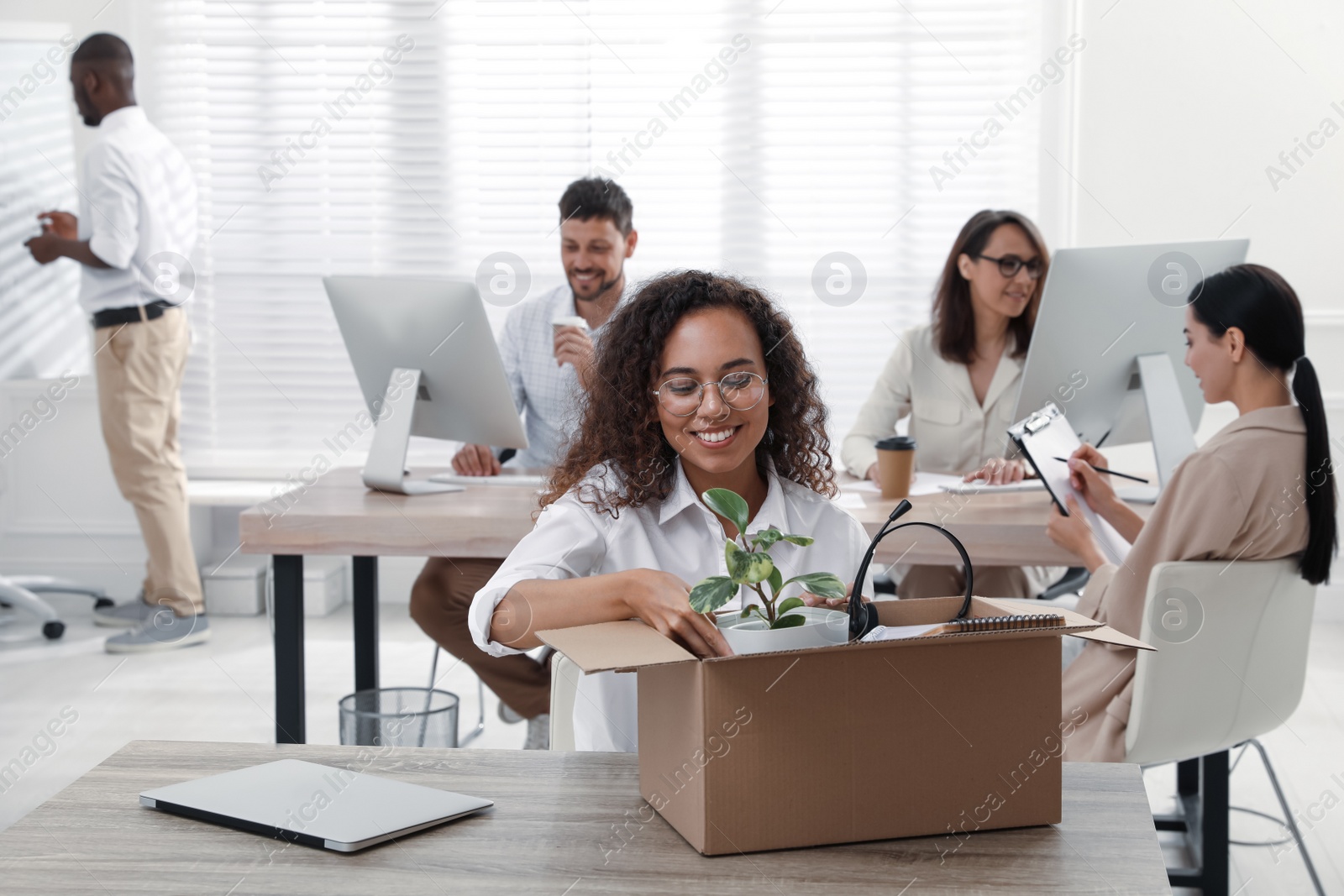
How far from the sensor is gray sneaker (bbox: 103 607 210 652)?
4035 millimetres

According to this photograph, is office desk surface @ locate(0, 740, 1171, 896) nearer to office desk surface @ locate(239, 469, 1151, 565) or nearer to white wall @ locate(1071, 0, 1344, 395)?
office desk surface @ locate(239, 469, 1151, 565)

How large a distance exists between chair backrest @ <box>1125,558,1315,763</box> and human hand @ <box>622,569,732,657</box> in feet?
3.08

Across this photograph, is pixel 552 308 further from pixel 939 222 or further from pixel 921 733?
pixel 921 733

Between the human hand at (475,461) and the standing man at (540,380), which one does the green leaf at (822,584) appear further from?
the human hand at (475,461)

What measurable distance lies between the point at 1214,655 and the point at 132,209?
3.42 m

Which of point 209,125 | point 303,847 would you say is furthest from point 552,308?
point 303,847

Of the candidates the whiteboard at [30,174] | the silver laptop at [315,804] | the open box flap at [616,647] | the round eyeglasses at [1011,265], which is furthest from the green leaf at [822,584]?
the whiteboard at [30,174]

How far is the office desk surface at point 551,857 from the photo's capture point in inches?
38.4

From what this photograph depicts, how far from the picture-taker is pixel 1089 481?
2.28 m

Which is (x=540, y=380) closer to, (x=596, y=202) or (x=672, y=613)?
(x=596, y=202)

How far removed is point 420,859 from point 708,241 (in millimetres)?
3696

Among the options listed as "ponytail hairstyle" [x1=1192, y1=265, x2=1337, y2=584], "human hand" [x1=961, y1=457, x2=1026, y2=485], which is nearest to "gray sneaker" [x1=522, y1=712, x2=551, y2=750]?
"human hand" [x1=961, y1=457, x2=1026, y2=485]

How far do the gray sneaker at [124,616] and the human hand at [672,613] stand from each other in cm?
344

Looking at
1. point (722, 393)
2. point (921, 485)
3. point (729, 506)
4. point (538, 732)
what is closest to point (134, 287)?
point (538, 732)
